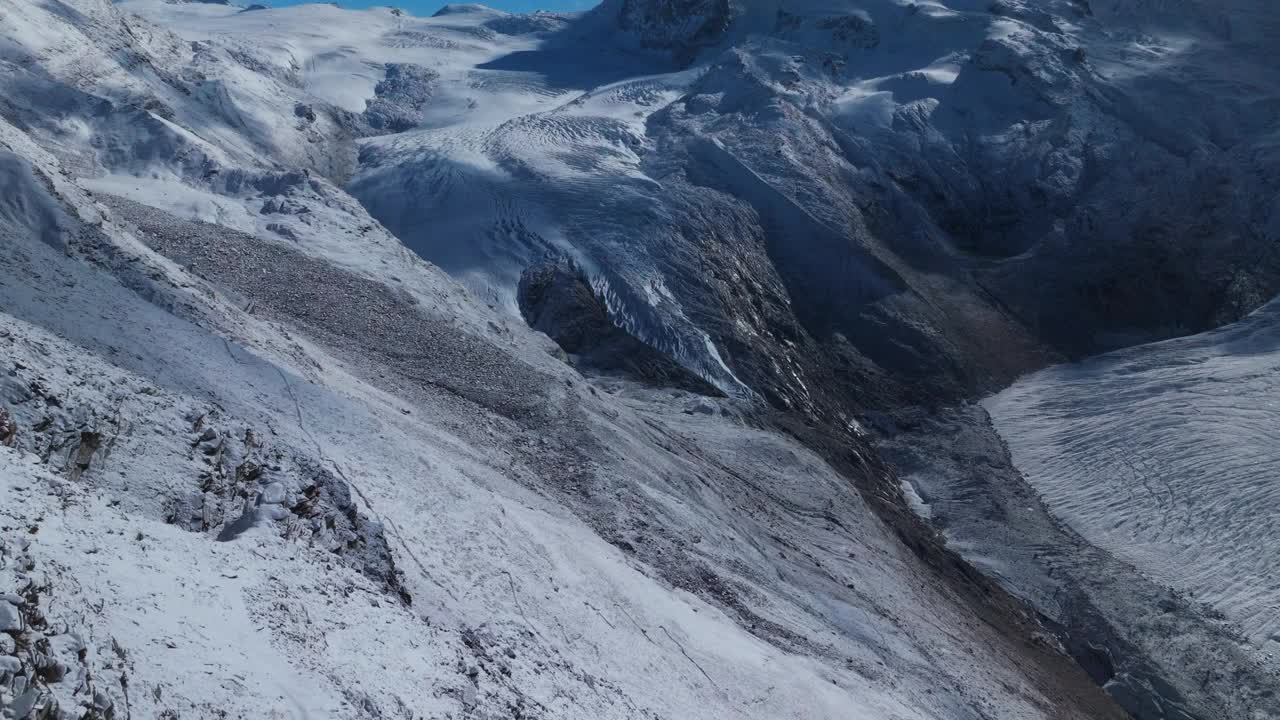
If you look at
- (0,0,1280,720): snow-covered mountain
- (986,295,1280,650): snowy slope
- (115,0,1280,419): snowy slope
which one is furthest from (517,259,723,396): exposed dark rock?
(986,295,1280,650): snowy slope

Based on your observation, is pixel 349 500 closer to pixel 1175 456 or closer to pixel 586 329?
pixel 586 329

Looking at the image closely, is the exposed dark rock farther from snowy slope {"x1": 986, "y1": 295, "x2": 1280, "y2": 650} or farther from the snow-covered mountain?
snowy slope {"x1": 986, "y1": 295, "x2": 1280, "y2": 650}

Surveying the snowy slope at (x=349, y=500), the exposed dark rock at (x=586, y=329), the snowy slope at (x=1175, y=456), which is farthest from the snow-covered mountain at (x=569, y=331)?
the snowy slope at (x=1175, y=456)

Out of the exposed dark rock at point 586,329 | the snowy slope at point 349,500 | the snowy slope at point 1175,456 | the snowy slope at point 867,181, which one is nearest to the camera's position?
the snowy slope at point 349,500

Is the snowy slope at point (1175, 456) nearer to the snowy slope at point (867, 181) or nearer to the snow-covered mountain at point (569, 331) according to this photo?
the snow-covered mountain at point (569, 331)

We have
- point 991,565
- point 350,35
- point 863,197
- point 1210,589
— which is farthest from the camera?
point 350,35

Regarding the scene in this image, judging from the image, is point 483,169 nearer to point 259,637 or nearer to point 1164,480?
point 1164,480

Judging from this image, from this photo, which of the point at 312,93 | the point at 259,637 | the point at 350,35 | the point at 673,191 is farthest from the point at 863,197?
the point at 259,637
